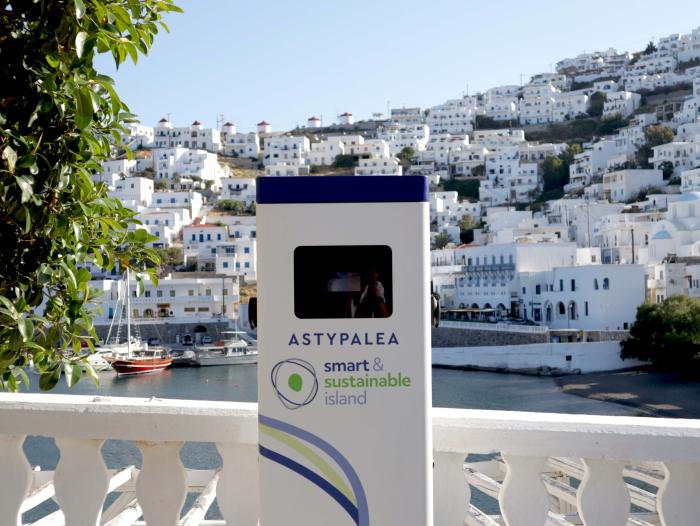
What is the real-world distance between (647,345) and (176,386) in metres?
15.0

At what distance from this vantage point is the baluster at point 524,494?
1756mm

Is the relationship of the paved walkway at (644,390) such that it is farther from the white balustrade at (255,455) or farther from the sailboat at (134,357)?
the white balustrade at (255,455)

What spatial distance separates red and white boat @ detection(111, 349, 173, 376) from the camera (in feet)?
98.3

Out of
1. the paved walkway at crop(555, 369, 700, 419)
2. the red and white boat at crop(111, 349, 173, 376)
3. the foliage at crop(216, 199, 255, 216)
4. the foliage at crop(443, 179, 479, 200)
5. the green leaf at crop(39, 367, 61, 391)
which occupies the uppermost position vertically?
the foliage at crop(443, 179, 479, 200)

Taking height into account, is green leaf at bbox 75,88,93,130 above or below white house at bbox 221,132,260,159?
below

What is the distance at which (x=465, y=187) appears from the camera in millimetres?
66750

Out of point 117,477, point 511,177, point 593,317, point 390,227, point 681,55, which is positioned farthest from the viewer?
point 681,55

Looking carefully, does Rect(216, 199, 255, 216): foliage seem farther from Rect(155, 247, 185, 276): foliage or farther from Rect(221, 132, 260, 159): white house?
Rect(221, 132, 260, 159): white house

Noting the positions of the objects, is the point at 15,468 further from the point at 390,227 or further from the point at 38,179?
the point at 390,227

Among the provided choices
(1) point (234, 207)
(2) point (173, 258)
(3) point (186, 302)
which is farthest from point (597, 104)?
(3) point (186, 302)

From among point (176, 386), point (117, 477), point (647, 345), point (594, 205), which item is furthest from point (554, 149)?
point (117, 477)

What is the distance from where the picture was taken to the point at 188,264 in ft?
144

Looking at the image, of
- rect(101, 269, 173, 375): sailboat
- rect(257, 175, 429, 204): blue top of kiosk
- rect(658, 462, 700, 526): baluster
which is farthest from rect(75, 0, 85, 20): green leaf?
rect(101, 269, 173, 375): sailboat

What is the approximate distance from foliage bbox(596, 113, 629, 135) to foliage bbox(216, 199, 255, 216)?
31.6 metres
